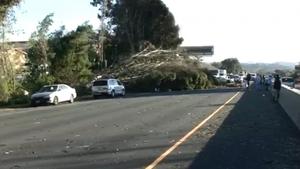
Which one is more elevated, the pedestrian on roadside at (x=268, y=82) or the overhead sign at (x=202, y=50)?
the overhead sign at (x=202, y=50)

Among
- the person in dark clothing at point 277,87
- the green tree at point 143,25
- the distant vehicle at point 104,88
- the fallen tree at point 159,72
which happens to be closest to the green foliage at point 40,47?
the distant vehicle at point 104,88

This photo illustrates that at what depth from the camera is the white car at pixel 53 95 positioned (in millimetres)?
42469

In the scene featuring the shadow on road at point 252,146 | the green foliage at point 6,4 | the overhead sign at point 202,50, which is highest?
the overhead sign at point 202,50

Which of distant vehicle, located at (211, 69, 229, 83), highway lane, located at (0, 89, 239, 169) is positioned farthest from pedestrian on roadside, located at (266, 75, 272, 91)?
highway lane, located at (0, 89, 239, 169)

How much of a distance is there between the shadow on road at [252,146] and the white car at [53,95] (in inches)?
841

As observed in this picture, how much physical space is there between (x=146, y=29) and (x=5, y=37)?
45.8 metres

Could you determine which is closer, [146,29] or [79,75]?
[79,75]

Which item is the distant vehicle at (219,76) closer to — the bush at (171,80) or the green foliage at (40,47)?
the bush at (171,80)

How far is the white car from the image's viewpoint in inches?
1672

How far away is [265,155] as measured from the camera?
1355 centimetres

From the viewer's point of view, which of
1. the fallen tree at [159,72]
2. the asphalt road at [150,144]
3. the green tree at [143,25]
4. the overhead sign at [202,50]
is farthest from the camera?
the overhead sign at [202,50]

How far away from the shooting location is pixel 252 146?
50.1 feet

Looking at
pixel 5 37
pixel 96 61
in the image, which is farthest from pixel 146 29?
pixel 5 37

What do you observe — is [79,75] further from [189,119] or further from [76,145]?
[76,145]
